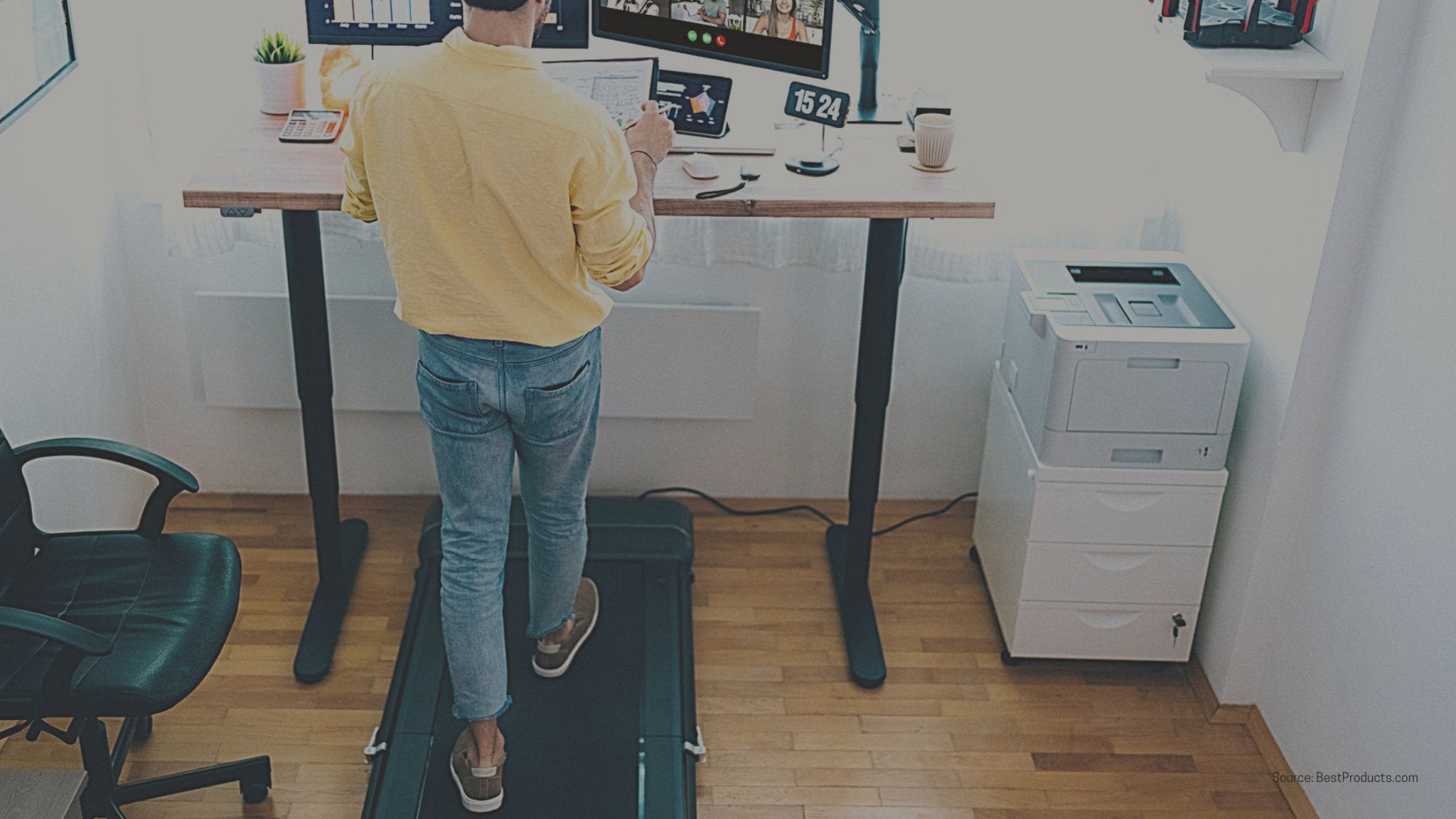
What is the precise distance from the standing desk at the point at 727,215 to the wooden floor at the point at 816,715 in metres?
0.06

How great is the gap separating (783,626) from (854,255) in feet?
2.89

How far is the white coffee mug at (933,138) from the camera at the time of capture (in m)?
2.73

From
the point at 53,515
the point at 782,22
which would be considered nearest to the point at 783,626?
the point at 782,22

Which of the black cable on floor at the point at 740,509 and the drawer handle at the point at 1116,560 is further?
the black cable on floor at the point at 740,509

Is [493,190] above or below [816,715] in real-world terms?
above

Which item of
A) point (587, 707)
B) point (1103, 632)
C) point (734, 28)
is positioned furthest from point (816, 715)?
point (734, 28)

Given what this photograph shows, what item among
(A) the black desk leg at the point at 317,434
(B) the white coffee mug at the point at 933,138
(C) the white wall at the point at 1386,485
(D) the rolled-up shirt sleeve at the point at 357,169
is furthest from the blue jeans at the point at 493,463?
(C) the white wall at the point at 1386,485

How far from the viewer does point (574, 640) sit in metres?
2.95

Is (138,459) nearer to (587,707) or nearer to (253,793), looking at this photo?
(253,793)

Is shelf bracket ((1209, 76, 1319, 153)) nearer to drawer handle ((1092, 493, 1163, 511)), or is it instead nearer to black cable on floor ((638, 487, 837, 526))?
drawer handle ((1092, 493, 1163, 511))

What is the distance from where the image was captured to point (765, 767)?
2.84 m

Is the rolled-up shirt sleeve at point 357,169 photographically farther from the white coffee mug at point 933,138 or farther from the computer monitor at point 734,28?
the white coffee mug at point 933,138

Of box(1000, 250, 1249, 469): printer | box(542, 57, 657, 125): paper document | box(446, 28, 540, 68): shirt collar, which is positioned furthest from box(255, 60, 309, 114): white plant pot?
box(1000, 250, 1249, 469): printer

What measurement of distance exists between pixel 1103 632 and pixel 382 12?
1.97 metres
